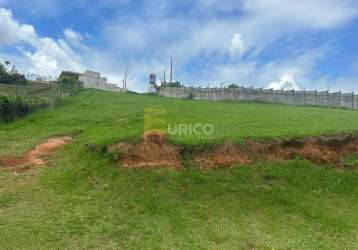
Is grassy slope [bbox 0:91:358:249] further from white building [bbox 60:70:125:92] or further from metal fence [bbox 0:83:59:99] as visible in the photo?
white building [bbox 60:70:125:92]

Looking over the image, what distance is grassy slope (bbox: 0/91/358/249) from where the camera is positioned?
7406mm

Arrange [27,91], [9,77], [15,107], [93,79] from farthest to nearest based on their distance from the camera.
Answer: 1. [93,79]
2. [9,77]
3. [27,91]
4. [15,107]

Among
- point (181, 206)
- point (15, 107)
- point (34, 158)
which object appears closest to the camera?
point (181, 206)

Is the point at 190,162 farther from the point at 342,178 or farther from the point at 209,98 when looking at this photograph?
the point at 209,98

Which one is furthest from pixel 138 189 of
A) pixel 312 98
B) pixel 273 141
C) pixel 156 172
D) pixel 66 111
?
pixel 312 98

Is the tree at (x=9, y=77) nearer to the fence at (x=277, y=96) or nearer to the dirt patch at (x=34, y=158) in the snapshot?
the fence at (x=277, y=96)

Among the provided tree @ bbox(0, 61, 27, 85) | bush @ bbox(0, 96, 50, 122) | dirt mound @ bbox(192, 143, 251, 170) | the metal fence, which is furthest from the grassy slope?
tree @ bbox(0, 61, 27, 85)

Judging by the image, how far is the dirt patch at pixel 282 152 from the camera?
10.8m

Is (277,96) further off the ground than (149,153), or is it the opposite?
(277,96)

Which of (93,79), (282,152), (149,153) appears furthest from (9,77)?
(282,152)

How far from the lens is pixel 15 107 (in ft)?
67.8

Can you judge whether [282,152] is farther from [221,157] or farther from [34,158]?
[34,158]

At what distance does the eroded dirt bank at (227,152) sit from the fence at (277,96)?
1226 inches

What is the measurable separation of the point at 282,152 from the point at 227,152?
71.2 inches
